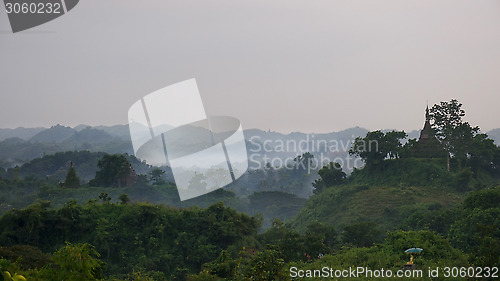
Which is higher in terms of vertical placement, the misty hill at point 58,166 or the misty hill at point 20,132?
the misty hill at point 58,166

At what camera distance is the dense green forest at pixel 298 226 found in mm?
14680

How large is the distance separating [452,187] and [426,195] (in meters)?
2.34

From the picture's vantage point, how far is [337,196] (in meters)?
35.2

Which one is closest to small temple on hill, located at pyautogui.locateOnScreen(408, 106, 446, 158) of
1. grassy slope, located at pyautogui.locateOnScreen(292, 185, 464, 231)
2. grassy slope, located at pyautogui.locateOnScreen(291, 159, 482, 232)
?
grassy slope, located at pyautogui.locateOnScreen(291, 159, 482, 232)

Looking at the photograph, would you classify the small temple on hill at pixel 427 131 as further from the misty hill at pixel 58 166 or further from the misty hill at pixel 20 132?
the misty hill at pixel 20 132

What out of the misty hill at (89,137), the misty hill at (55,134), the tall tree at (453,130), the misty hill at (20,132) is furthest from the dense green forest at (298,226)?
the misty hill at (20,132)

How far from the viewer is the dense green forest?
1468 cm

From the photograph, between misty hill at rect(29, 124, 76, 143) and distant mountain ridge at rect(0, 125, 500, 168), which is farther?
misty hill at rect(29, 124, 76, 143)

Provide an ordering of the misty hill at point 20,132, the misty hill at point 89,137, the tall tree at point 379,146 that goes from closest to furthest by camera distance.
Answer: the tall tree at point 379,146
the misty hill at point 89,137
the misty hill at point 20,132

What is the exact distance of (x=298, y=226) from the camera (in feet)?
116

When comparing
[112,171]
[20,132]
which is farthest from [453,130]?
[20,132]

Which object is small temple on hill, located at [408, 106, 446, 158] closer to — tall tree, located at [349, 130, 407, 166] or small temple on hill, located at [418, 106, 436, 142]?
small temple on hill, located at [418, 106, 436, 142]

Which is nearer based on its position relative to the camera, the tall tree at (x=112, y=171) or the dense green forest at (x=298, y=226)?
the dense green forest at (x=298, y=226)

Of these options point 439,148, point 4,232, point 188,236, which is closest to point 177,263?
point 188,236
